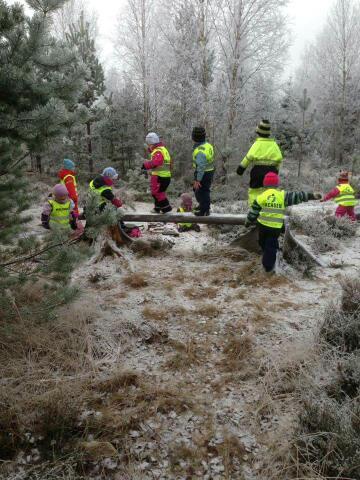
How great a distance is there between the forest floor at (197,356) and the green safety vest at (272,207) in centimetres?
78

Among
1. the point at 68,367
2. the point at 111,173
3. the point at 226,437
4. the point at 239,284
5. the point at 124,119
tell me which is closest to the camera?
the point at 226,437

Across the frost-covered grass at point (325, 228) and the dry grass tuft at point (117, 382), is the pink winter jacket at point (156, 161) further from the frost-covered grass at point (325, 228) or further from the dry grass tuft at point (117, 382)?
the dry grass tuft at point (117, 382)

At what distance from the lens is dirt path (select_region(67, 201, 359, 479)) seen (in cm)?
266

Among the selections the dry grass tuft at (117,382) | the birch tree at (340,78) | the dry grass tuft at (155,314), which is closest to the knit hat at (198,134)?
the dry grass tuft at (155,314)

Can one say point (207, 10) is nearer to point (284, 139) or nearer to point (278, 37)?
point (278, 37)

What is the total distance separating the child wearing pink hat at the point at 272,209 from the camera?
5.42 m

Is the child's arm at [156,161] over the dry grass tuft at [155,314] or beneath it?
over

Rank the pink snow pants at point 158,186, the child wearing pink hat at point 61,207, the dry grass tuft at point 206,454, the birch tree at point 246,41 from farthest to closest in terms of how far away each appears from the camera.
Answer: the birch tree at point 246,41, the pink snow pants at point 158,186, the child wearing pink hat at point 61,207, the dry grass tuft at point 206,454

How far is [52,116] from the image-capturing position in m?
2.66

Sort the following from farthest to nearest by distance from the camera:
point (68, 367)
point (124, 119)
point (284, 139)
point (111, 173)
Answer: point (284, 139) → point (124, 119) → point (111, 173) → point (68, 367)

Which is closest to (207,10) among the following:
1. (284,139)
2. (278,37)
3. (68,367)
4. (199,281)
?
(278,37)

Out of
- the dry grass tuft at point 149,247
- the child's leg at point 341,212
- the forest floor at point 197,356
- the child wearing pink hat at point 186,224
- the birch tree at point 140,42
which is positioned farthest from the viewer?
the birch tree at point 140,42

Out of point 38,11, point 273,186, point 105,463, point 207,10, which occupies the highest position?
point 207,10

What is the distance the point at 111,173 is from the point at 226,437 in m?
4.64
